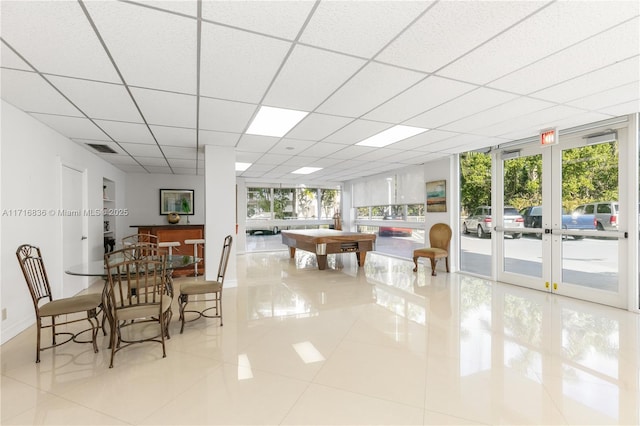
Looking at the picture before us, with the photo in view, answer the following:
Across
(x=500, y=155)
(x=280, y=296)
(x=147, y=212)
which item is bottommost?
(x=280, y=296)

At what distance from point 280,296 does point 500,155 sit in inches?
184

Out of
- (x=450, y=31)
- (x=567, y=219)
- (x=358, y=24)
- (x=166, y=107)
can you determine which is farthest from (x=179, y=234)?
(x=567, y=219)

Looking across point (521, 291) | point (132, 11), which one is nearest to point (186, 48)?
point (132, 11)

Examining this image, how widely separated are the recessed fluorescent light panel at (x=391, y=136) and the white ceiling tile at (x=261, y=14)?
2.59 metres

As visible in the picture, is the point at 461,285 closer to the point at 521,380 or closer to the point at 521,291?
the point at 521,291

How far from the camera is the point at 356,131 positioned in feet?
14.0

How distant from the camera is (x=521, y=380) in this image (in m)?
2.26

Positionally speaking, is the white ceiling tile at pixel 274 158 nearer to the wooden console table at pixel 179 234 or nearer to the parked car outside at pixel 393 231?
the wooden console table at pixel 179 234

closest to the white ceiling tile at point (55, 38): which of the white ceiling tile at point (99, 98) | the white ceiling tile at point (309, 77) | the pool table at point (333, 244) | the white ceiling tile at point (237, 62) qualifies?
the white ceiling tile at point (99, 98)

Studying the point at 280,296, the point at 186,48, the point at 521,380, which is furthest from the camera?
the point at 280,296

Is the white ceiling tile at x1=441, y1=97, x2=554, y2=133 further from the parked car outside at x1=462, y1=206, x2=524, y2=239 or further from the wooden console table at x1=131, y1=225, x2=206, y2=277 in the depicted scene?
the wooden console table at x1=131, y1=225, x2=206, y2=277

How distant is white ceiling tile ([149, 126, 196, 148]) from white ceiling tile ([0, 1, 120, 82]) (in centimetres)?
155

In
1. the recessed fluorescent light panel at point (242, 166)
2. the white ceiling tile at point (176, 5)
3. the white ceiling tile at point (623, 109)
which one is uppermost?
the white ceiling tile at point (623, 109)

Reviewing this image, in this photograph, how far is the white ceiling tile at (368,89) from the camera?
8.22ft
